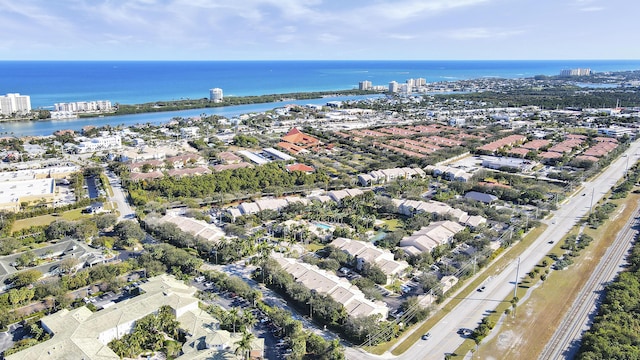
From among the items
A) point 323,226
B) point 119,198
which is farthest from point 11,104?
point 323,226

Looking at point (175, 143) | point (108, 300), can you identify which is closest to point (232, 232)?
point (108, 300)

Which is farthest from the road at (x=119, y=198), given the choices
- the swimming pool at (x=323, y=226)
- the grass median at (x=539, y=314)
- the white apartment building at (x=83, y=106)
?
the white apartment building at (x=83, y=106)

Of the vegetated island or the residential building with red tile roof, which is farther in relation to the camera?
the vegetated island

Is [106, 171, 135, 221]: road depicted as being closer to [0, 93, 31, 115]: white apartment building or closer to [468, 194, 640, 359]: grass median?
[468, 194, 640, 359]: grass median

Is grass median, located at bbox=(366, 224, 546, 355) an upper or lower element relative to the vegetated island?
lower

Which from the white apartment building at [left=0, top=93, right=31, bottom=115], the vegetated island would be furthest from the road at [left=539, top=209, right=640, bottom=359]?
the white apartment building at [left=0, top=93, right=31, bottom=115]

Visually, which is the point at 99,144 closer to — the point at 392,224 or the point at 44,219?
the point at 44,219

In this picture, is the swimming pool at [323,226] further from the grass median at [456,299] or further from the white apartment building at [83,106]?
the white apartment building at [83,106]
